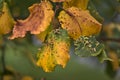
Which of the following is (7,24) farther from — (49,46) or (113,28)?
(113,28)

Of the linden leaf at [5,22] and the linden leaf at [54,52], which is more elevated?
the linden leaf at [5,22]

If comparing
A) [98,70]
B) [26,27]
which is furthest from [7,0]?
[98,70]

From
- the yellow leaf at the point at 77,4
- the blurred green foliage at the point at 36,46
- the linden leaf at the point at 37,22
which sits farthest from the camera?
the blurred green foliage at the point at 36,46

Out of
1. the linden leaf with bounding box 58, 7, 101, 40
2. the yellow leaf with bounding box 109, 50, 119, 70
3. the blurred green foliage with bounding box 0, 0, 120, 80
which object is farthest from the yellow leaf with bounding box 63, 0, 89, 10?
the yellow leaf with bounding box 109, 50, 119, 70

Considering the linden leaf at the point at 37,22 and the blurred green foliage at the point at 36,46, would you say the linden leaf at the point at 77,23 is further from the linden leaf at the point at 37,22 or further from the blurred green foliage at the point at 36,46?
the blurred green foliage at the point at 36,46

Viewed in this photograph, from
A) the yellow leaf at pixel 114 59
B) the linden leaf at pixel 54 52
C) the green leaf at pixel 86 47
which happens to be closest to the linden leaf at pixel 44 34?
the linden leaf at pixel 54 52

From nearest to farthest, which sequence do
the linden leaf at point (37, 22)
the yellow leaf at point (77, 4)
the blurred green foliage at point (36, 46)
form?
the linden leaf at point (37, 22) < the yellow leaf at point (77, 4) < the blurred green foliage at point (36, 46)
